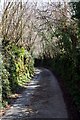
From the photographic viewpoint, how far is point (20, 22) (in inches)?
1308

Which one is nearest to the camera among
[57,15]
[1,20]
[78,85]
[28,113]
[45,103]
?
[78,85]

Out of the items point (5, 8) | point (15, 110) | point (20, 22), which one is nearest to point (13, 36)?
point (20, 22)

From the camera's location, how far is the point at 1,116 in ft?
45.8

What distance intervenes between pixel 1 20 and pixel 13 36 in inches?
179

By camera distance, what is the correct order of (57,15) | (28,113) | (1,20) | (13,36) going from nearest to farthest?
1. (28,113)
2. (57,15)
3. (1,20)
4. (13,36)

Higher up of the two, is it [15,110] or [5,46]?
[5,46]

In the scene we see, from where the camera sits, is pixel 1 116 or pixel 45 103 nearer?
pixel 1 116

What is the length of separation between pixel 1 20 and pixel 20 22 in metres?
5.92

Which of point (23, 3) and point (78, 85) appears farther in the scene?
point (23, 3)

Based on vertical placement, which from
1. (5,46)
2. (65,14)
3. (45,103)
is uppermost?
(65,14)

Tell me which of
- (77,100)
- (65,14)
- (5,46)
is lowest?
(77,100)

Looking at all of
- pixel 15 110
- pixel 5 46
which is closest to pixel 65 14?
pixel 5 46

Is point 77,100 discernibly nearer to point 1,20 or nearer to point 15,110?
point 15,110

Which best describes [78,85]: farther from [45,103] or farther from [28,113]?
[45,103]
